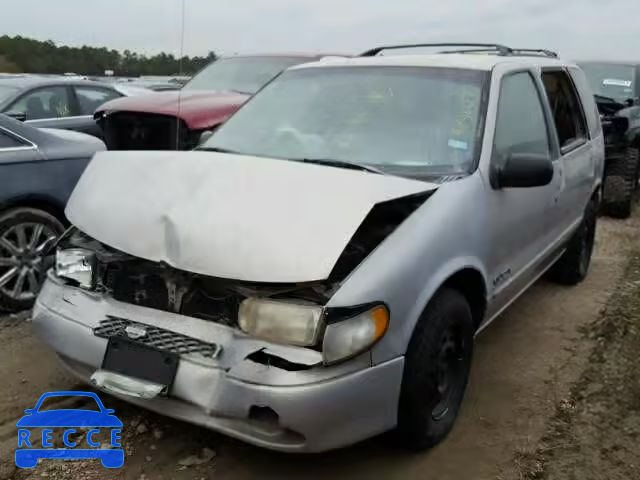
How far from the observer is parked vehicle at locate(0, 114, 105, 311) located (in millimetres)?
4289

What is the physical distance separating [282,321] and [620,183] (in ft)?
21.0

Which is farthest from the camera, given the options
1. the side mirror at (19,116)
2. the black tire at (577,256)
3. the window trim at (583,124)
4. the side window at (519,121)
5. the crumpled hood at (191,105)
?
the side mirror at (19,116)

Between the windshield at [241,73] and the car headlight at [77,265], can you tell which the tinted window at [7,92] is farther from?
the car headlight at [77,265]

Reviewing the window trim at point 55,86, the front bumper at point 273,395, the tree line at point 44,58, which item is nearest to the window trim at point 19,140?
the front bumper at point 273,395

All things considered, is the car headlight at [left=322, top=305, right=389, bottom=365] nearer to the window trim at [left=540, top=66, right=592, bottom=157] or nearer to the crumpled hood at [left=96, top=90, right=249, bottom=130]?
the window trim at [left=540, top=66, right=592, bottom=157]

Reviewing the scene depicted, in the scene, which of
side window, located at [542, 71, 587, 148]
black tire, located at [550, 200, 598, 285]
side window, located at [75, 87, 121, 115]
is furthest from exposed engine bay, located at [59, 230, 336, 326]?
side window, located at [75, 87, 121, 115]

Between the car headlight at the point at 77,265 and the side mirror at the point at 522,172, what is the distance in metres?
1.91

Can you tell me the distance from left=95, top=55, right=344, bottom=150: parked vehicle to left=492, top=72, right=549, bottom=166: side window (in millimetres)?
2797

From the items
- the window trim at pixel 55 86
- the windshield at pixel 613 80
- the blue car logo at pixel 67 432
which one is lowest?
the blue car logo at pixel 67 432

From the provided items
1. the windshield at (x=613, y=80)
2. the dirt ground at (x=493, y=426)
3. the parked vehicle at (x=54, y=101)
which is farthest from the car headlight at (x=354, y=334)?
the windshield at (x=613, y=80)

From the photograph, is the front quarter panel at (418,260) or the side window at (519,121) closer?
the front quarter panel at (418,260)

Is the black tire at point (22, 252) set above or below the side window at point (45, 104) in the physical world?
below

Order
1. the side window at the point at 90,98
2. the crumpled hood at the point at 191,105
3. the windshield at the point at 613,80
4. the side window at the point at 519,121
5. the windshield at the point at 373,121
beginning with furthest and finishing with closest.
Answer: the windshield at the point at 613,80
the side window at the point at 90,98
the crumpled hood at the point at 191,105
the side window at the point at 519,121
the windshield at the point at 373,121

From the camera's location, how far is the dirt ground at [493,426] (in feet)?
→ 9.11
